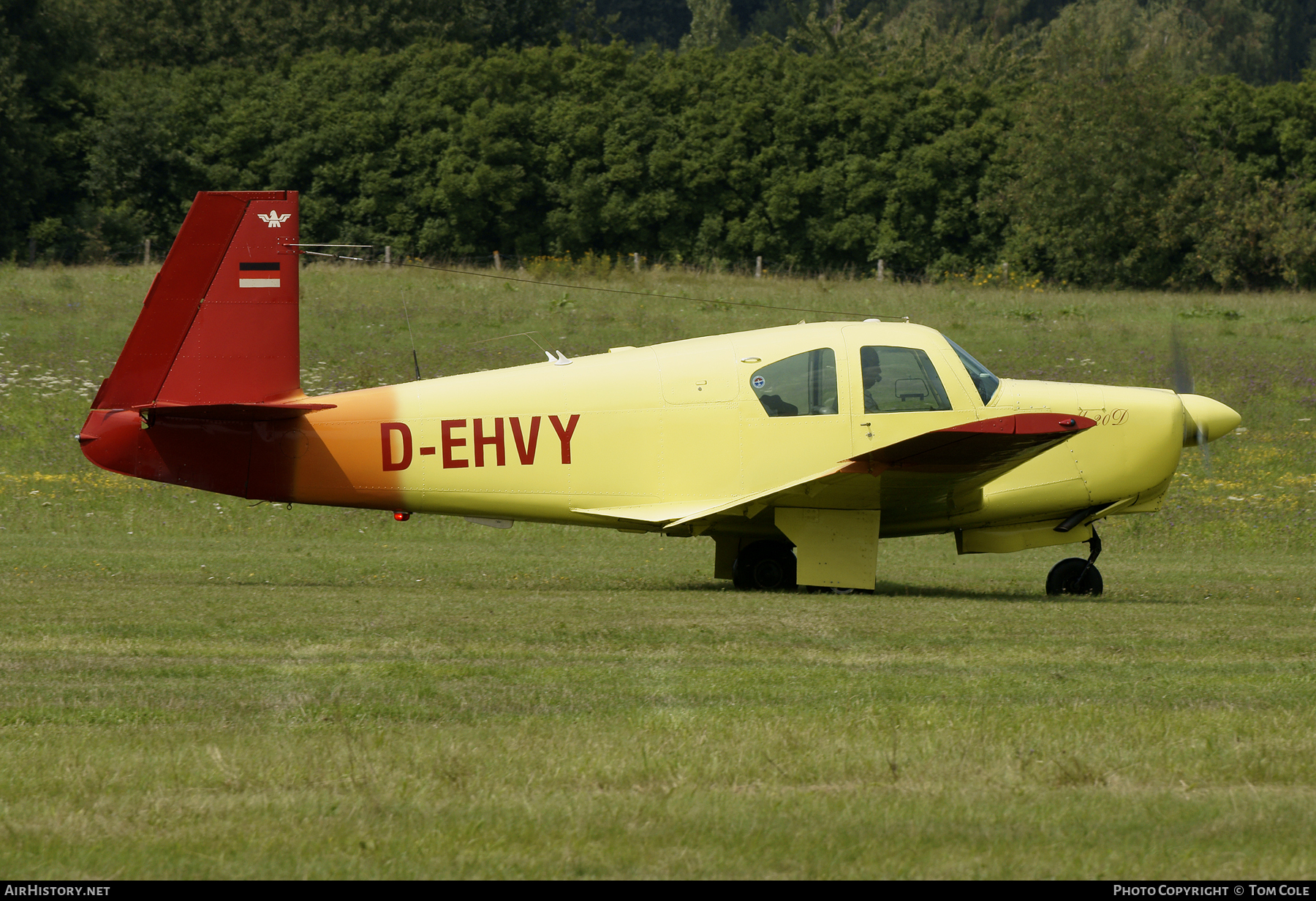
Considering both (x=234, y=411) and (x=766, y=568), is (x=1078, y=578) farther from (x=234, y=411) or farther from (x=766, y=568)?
(x=234, y=411)

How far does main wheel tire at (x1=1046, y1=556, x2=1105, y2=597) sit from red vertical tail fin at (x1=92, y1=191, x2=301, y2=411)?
7810 millimetres

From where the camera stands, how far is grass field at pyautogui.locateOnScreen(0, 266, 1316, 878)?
17.4 ft

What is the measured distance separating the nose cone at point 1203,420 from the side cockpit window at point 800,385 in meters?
3.66

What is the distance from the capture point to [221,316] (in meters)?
13.3

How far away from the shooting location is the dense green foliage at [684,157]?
5116cm

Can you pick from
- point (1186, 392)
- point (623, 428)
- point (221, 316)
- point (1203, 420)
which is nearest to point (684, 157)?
point (1186, 392)

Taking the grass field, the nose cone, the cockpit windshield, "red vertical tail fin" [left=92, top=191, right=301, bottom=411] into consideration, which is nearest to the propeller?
the nose cone

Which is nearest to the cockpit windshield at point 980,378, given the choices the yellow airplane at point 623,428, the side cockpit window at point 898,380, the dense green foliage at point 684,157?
the yellow airplane at point 623,428

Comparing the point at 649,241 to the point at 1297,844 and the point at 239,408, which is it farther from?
the point at 1297,844

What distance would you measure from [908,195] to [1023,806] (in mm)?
51973

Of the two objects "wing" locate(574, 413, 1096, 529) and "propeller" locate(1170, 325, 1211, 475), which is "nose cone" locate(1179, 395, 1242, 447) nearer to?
"propeller" locate(1170, 325, 1211, 475)

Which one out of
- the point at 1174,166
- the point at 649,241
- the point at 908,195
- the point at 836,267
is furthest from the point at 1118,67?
the point at 649,241

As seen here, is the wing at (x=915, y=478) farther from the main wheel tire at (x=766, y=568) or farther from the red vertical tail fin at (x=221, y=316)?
the red vertical tail fin at (x=221, y=316)

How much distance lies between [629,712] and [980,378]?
7254 millimetres
